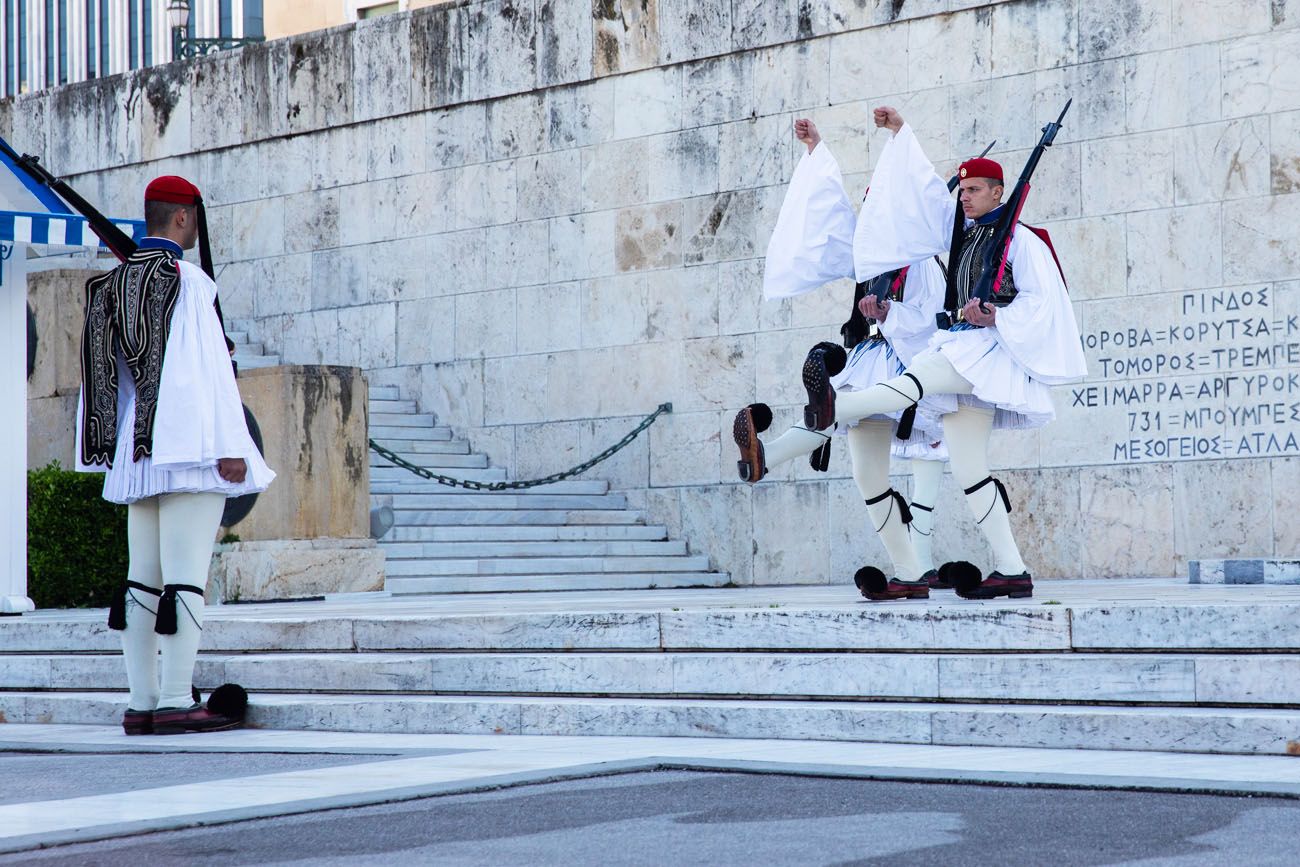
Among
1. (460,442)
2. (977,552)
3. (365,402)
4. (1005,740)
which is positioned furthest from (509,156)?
(1005,740)

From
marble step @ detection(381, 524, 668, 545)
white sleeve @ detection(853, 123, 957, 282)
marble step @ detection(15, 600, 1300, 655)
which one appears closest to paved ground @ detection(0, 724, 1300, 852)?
marble step @ detection(15, 600, 1300, 655)

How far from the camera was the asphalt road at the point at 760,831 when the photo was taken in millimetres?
4473

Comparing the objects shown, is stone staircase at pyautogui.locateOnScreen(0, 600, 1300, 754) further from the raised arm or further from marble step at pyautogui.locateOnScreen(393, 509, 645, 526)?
marble step at pyautogui.locateOnScreen(393, 509, 645, 526)

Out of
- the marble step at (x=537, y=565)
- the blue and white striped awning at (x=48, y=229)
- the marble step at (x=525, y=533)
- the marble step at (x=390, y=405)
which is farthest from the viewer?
the marble step at (x=390, y=405)

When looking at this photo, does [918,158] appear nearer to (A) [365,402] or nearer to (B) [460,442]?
(A) [365,402]

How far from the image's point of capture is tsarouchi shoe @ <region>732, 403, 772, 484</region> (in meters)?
8.13

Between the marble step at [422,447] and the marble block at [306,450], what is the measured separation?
3.08 metres

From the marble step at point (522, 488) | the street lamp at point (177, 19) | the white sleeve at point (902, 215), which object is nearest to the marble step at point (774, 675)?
the white sleeve at point (902, 215)

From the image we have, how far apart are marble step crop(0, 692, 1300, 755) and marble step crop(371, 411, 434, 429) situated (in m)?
8.13

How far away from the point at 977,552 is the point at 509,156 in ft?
18.3

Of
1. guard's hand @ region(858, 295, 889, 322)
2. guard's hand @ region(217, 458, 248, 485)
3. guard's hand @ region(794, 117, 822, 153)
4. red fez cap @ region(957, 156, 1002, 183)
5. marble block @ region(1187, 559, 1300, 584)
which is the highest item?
guard's hand @ region(794, 117, 822, 153)

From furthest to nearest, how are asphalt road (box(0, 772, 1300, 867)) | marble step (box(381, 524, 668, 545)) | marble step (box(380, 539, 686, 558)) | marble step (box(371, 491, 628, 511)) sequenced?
marble step (box(371, 491, 628, 511)) < marble step (box(381, 524, 668, 545)) < marble step (box(380, 539, 686, 558)) < asphalt road (box(0, 772, 1300, 867))

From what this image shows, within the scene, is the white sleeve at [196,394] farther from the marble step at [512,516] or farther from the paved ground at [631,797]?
the marble step at [512,516]

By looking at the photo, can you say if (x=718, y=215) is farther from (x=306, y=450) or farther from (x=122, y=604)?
(x=122, y=604)
